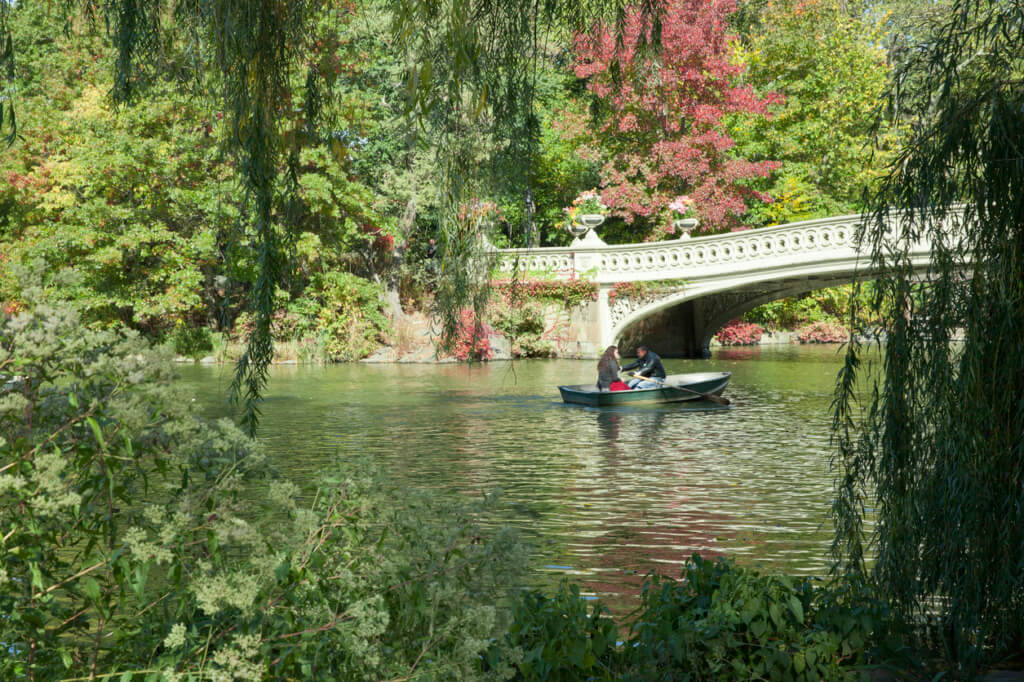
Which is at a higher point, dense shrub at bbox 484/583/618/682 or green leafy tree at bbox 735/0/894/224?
green leafy tree at bbox 735/0/894/224

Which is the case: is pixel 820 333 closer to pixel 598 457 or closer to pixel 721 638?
pixel 598 457

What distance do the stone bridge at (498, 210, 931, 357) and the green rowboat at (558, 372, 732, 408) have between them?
790cm

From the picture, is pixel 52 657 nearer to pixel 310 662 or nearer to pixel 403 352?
pixel 310 662

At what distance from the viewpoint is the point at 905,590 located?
4398 millimetres

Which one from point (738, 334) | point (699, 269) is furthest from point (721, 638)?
point (738, 334)

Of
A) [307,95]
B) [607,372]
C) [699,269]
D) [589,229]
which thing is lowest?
[607,372]

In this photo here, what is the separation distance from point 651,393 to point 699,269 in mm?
9774

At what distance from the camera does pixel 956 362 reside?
170 inches

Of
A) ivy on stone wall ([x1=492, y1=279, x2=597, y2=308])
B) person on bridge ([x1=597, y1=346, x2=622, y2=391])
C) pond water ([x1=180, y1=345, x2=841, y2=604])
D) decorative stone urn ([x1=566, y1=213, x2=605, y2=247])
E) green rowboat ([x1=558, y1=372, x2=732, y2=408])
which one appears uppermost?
decorative stone urn ([x1=566, y1=213, x2=605, y2=247])

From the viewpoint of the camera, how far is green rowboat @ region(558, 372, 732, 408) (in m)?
17.1

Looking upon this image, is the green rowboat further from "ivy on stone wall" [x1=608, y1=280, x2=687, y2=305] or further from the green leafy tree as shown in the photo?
the green leafy tree

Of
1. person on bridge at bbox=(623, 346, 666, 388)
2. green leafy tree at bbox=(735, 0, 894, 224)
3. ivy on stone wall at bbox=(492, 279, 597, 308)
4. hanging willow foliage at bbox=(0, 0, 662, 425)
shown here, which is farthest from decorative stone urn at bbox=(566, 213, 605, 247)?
hanging willow foliage at bbox=(0, 0, 662, 425)

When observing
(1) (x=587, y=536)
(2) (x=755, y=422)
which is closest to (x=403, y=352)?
(2) (x=755, y=422)

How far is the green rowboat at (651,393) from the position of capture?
17062 millimetres
